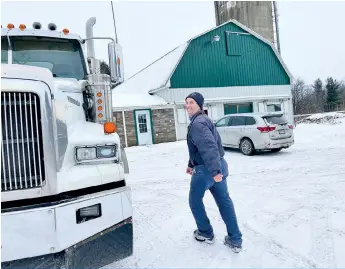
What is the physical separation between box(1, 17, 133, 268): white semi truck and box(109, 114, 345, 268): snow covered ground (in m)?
0.93

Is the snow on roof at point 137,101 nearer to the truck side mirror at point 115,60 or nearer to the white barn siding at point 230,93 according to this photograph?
the white barn siding at point 230,93

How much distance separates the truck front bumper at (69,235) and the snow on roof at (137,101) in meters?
15.5

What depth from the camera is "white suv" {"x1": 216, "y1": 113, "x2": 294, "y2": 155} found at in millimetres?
10781

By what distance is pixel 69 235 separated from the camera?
2.33 m

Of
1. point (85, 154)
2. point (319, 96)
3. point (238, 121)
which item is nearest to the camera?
point (85, 154)

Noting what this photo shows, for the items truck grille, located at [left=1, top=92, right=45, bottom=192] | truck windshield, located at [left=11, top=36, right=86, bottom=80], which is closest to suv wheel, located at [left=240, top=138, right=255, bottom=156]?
truck windshield, located at [left=11, top=36, right=86, bottom=80]

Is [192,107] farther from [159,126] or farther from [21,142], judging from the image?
[159,126]

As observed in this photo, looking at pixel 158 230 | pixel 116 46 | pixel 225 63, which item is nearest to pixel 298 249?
pixel 158 230

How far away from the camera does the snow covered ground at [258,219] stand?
324 centimetres

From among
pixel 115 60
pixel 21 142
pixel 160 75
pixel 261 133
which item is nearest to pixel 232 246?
pixel 21 142

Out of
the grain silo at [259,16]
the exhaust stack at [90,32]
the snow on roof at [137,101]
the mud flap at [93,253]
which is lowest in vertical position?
the mud flap at [93,253]

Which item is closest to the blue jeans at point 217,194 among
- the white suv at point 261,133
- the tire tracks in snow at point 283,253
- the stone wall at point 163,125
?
the tire tracks in snow at point 283,253

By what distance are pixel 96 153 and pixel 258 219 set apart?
286 centimetres

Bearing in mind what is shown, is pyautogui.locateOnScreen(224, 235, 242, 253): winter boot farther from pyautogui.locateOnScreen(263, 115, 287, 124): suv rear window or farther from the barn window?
the barn window
